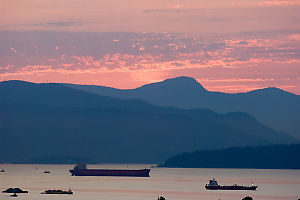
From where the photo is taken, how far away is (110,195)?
178 metres

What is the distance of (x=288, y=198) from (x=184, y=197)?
2026 cm

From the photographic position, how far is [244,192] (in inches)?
7761

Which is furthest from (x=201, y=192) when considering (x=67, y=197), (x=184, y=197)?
(x=67, y=197)

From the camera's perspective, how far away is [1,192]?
623ft

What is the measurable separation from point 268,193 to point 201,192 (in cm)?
1520

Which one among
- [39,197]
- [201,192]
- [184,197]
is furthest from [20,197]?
[201,192]

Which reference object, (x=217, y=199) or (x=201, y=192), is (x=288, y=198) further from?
(x=201, y=192)

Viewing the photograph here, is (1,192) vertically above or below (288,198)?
above

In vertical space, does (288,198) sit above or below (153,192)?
below

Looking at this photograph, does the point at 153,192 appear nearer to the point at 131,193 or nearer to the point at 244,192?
the point at 131,193

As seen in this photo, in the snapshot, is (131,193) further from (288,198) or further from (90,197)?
(288,198)

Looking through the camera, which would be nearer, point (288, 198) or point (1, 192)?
point (288, 198)

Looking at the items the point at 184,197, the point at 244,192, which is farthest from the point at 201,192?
the point at 184,197

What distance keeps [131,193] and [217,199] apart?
23949 mm
